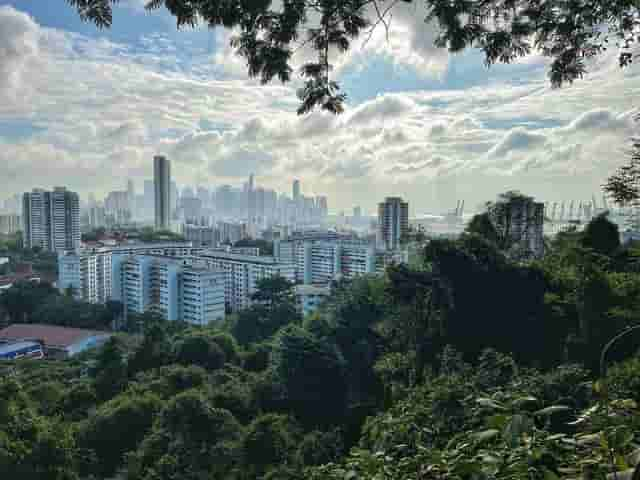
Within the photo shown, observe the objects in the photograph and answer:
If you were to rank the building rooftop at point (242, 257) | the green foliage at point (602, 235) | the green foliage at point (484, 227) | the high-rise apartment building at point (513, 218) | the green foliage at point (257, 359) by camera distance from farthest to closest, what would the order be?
1. the building rooftop at point (242, 257)
2. the green foliage at point (257, 359)
3. the high-rise apartment building at point (513, 218)
4. the green foliage at point (484, 227)
5. the green foliage at point (602, 235)

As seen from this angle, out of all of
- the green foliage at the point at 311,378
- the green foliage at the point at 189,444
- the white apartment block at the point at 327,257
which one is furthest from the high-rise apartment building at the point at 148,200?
the green foliage at the point at 189,444

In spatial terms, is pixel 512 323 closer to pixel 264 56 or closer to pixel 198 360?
pixel 264 56

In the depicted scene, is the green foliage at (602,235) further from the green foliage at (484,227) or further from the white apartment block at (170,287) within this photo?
the white apartment block at (170,287)

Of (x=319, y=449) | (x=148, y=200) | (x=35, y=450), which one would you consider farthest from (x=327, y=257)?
(x=148, y=200)

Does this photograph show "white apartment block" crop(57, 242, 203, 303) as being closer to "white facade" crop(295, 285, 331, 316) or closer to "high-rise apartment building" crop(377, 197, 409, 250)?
"white facade" crop(295, 285, 331, 316)

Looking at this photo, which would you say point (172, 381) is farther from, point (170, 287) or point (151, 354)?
point (170, 287)

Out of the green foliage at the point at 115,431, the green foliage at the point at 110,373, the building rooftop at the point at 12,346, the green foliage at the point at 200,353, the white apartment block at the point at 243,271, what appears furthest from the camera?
the white apartment block at the point at 243,271
